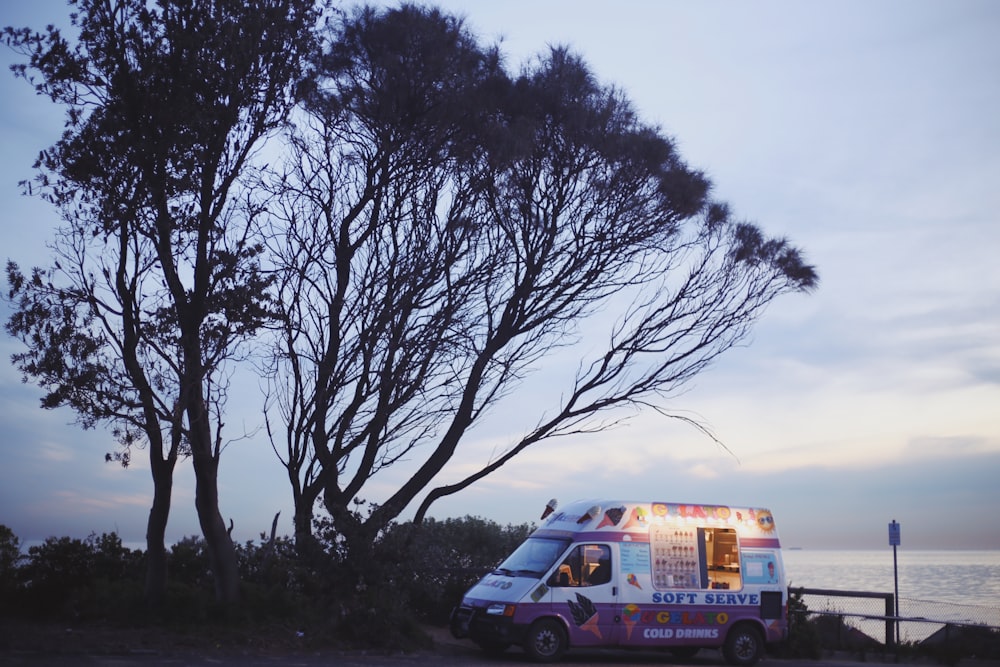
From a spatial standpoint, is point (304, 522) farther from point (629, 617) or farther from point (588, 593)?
point (629, 617)

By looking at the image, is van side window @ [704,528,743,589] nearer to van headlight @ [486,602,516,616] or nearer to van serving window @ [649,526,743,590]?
van serving window @ [649,526,743,590]

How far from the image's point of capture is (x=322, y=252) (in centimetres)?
1914

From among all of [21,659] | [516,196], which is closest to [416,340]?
[516,196]

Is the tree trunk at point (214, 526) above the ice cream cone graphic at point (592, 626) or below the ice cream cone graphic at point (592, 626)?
above

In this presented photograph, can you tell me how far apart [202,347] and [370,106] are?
6.15m

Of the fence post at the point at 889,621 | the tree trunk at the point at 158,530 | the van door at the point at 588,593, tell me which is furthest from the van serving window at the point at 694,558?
the tree trunk at the point at 158,530

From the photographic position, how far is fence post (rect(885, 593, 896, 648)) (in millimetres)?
20078

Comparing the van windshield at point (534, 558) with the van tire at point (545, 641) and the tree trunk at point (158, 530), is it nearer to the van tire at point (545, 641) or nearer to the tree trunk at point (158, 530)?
the van tire at point (545, 641)

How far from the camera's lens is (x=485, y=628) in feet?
51.6

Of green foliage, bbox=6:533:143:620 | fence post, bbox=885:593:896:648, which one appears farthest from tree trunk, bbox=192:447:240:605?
fence post, bbox=885:593:896:648

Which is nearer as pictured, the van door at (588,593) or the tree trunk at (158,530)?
the van door at (588,593)

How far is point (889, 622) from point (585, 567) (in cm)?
789

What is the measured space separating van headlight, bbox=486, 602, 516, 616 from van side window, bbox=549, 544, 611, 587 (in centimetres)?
78

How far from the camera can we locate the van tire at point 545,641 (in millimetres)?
15492
